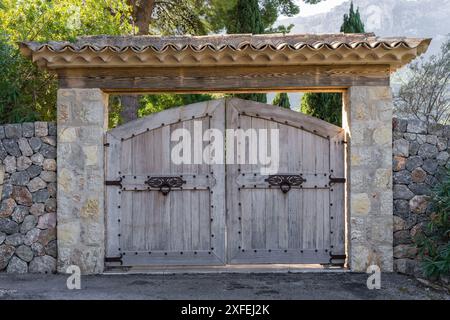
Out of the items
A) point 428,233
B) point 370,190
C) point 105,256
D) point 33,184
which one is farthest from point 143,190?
point 428,233

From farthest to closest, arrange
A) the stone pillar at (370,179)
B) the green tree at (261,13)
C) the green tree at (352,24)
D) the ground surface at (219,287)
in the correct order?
the green tree at (261,13) → the green tree at (352,24) → the stone pillar at (370,179) → the ground surface at (219,287)

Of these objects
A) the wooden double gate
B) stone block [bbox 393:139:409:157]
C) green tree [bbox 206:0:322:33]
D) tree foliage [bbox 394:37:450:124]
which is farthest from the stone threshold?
tree foliage [bbox 394:37:450:124]

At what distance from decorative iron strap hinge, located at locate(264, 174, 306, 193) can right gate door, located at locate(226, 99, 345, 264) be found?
12 millimetres

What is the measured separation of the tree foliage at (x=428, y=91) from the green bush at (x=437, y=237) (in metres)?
9.26

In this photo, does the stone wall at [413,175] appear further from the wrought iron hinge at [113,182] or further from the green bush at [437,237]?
the wrought iron hinge at [113,182]

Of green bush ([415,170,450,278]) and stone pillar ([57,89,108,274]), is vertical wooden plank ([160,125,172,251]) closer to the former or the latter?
stone pillar ([57,89,108,274])

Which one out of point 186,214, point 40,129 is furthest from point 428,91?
point 40,129

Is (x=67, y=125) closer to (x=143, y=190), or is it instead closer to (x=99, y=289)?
(x=143, y=190)

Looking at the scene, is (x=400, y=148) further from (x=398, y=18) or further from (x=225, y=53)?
(x=398, y=18)

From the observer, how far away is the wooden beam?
6082 millimetres

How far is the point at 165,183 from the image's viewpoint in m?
6.18

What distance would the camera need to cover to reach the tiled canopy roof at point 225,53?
18.3 feet

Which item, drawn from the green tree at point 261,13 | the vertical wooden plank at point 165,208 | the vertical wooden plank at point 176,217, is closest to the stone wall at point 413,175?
the vertical wooden plank at point 176,217

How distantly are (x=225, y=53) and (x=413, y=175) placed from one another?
2616 mm
